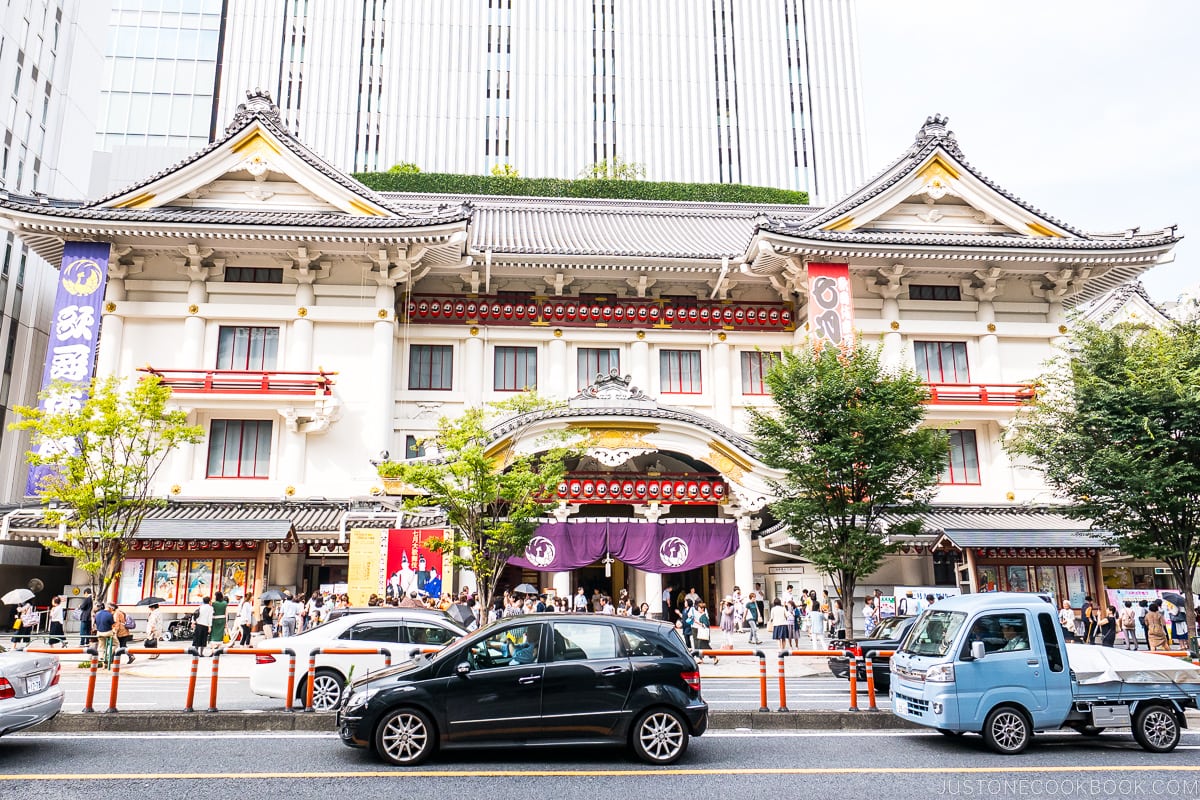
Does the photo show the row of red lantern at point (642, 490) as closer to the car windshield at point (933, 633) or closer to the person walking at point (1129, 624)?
the person walking at point (1129, 624)

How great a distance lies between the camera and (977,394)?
1051 inches

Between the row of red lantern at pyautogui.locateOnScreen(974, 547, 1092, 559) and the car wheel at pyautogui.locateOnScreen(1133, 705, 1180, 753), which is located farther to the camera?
the row of red lantern at pyautogui.locateOnScreen(974, 547, 1092, 559)

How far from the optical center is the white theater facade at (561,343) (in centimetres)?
2406

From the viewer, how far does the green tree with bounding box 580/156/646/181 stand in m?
52.3

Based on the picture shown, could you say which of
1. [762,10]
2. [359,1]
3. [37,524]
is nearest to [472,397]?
[37,524]

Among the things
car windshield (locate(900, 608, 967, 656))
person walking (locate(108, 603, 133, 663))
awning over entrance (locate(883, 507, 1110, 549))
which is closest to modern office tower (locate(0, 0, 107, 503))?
person walking (locate(108, 603, 133, 663))

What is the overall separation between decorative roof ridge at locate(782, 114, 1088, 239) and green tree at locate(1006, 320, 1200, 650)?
35.5 ft

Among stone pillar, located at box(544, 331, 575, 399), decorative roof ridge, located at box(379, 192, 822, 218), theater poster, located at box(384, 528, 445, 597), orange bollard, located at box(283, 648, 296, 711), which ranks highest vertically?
decorative roof ridge, located at box(379, 192, 822, 218)

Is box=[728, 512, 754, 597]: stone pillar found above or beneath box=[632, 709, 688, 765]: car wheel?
above

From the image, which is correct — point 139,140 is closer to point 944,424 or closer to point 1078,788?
point 944,424

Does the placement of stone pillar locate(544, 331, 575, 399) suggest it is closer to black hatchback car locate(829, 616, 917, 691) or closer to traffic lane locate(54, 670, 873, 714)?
traffic lane locate(54, 670, 873, 714)

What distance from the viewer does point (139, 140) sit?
57281 mm

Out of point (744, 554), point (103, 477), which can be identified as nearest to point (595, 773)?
point (103, 477)

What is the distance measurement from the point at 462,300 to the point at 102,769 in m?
20.9
